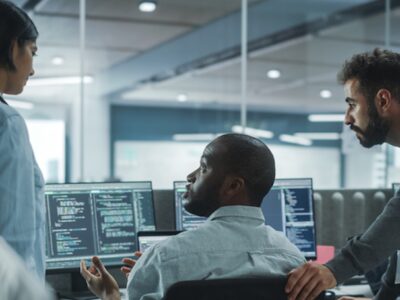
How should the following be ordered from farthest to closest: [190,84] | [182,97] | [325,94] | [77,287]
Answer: [325,94] → [182,97] → [190,84] → [77,287]

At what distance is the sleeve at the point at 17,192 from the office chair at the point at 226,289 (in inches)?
13.2

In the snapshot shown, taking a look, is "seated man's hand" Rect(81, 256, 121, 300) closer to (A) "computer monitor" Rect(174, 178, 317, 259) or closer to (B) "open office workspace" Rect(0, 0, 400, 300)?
(B) "open office workspace" Rect(0, 0, 400, 300)

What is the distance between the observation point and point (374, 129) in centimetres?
149

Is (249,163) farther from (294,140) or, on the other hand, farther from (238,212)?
(294,140)

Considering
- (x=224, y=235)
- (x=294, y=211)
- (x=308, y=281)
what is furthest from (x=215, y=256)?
(x=294, y=211)

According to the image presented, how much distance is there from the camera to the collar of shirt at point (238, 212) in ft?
4.18

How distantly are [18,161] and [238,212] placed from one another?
1.57 feet

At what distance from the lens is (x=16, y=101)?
576 cm

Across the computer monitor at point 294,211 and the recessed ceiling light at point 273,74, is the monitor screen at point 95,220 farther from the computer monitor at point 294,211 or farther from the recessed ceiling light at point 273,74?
the recessed ceiling light at point 273,74

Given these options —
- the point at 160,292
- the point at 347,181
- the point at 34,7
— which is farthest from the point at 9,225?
the point at 347,181

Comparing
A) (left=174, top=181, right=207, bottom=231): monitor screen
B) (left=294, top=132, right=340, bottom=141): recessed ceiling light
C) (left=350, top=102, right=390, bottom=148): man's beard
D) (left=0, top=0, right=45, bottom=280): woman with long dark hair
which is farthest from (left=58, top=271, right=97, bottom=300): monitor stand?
(left=294, top=132, right=340, bottom=141): recessed ceiling light

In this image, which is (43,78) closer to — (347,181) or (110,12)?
(110,12)

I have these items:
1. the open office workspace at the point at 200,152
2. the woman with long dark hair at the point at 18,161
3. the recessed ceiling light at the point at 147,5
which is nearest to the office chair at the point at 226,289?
the open office workspace at the point at 200,152

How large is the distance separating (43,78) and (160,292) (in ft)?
17.7
